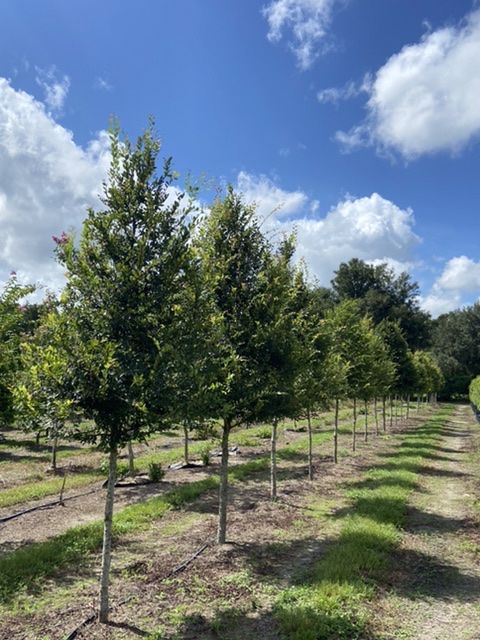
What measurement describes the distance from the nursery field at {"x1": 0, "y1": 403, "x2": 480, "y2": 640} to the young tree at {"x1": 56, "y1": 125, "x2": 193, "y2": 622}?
1310 millimetres

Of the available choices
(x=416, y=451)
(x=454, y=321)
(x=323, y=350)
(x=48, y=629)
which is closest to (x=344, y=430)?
(x=416, y=451)

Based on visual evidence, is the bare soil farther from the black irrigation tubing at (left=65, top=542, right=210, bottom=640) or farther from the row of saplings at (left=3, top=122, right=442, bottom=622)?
the row of saplings at (left=3, top=122, right=442, bottom=622)

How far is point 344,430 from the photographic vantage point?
33.3m

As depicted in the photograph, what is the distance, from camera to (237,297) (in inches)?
422

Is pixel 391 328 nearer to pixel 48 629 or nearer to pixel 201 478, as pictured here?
pixel 201 478

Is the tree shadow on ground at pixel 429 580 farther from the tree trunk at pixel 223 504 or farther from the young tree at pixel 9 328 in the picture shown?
the young tree at pixel 9 328

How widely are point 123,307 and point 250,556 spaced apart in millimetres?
5625

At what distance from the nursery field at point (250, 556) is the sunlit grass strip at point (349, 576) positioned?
28 millimetres

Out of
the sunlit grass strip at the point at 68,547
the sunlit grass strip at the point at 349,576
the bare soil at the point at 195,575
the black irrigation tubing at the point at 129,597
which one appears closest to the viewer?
the black irrigation tubing at the point at 129,597

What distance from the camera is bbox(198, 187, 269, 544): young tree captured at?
33.4 ft

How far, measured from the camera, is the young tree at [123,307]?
21.4ft

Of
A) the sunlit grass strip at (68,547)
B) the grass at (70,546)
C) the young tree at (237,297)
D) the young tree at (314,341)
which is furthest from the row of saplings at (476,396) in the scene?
the young tree at (237,297)

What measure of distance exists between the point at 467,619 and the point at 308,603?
7.26 feet

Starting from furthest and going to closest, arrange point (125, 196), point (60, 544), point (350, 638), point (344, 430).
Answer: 1. point (344, 430)
2. point (60, 544)
3. point (125, 196)
4. point (350, 638)
